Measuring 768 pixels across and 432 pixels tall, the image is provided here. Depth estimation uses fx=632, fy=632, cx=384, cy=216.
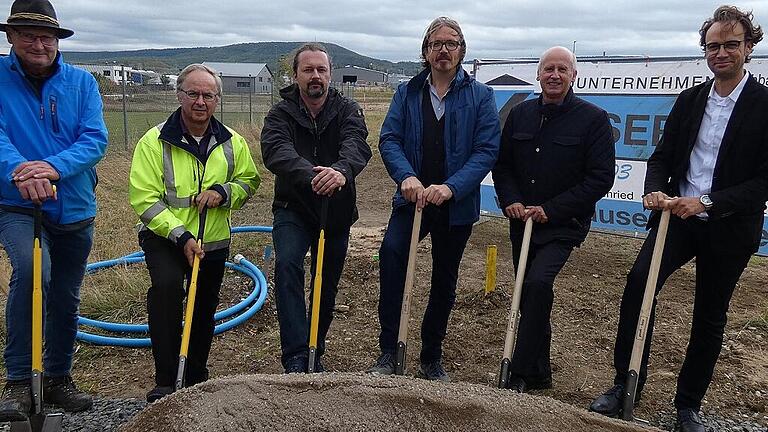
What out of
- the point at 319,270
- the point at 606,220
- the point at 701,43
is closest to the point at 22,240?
the point at 319,270

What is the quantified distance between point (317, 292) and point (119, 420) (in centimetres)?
138

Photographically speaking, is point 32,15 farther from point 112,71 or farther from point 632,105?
point 112,71

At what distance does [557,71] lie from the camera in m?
3.95

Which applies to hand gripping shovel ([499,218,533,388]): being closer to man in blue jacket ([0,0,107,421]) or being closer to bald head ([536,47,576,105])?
bald head ([536,47,576,105])

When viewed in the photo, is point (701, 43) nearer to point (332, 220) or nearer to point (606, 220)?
point (332, 220)

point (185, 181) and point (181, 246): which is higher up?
point (185, 181)

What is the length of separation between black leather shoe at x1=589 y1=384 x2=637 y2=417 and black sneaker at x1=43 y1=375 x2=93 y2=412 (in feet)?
10.2

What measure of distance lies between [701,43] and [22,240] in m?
3.94

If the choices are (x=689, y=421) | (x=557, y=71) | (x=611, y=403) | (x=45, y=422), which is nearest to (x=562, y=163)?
(x=557, y=71)

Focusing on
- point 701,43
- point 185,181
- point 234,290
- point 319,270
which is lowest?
point 234,290

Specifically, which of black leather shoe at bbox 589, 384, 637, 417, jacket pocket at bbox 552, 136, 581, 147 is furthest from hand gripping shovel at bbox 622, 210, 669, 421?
jacket pocket at bbox 552, 136, 581, 147

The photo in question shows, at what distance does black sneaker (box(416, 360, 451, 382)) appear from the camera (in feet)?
14.5

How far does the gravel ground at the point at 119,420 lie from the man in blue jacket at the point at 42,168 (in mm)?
130

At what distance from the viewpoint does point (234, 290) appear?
638 centimetres
